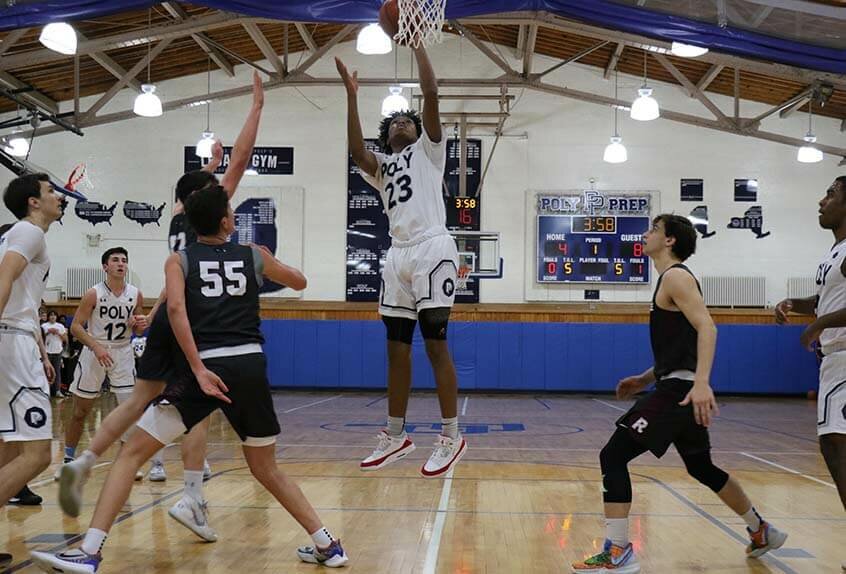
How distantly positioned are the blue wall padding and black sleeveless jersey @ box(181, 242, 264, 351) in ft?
45.8

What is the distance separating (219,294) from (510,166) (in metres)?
15.8

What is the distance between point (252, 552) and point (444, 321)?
1726 millimetres

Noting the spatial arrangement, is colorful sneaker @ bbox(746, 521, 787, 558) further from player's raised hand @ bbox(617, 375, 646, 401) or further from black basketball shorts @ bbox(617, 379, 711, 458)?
player's raised hand @ bbox(617, 375, 646, 401)

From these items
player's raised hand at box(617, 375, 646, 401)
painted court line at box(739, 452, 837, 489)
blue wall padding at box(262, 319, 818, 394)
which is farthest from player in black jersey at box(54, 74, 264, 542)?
blue wall padding at box(262, 319, 818, 394)

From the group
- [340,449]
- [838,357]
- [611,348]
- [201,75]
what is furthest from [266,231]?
[838,357]

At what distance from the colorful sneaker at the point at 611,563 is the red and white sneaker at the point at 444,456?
3.09ft

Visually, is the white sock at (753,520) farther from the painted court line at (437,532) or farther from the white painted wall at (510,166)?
the white painted wall at (510,166)

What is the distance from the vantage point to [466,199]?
16984 millimetres

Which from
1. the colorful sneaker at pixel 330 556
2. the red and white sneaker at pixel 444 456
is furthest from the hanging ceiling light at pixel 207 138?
the colorful sneaker at pixel 330 556

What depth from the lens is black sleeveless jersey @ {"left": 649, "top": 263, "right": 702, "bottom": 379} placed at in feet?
14.7

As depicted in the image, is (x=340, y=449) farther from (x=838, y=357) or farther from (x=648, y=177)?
(x=648, y=177)

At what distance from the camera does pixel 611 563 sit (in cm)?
430

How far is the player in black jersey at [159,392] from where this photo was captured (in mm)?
3904

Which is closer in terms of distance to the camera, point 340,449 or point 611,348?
point 340,449
